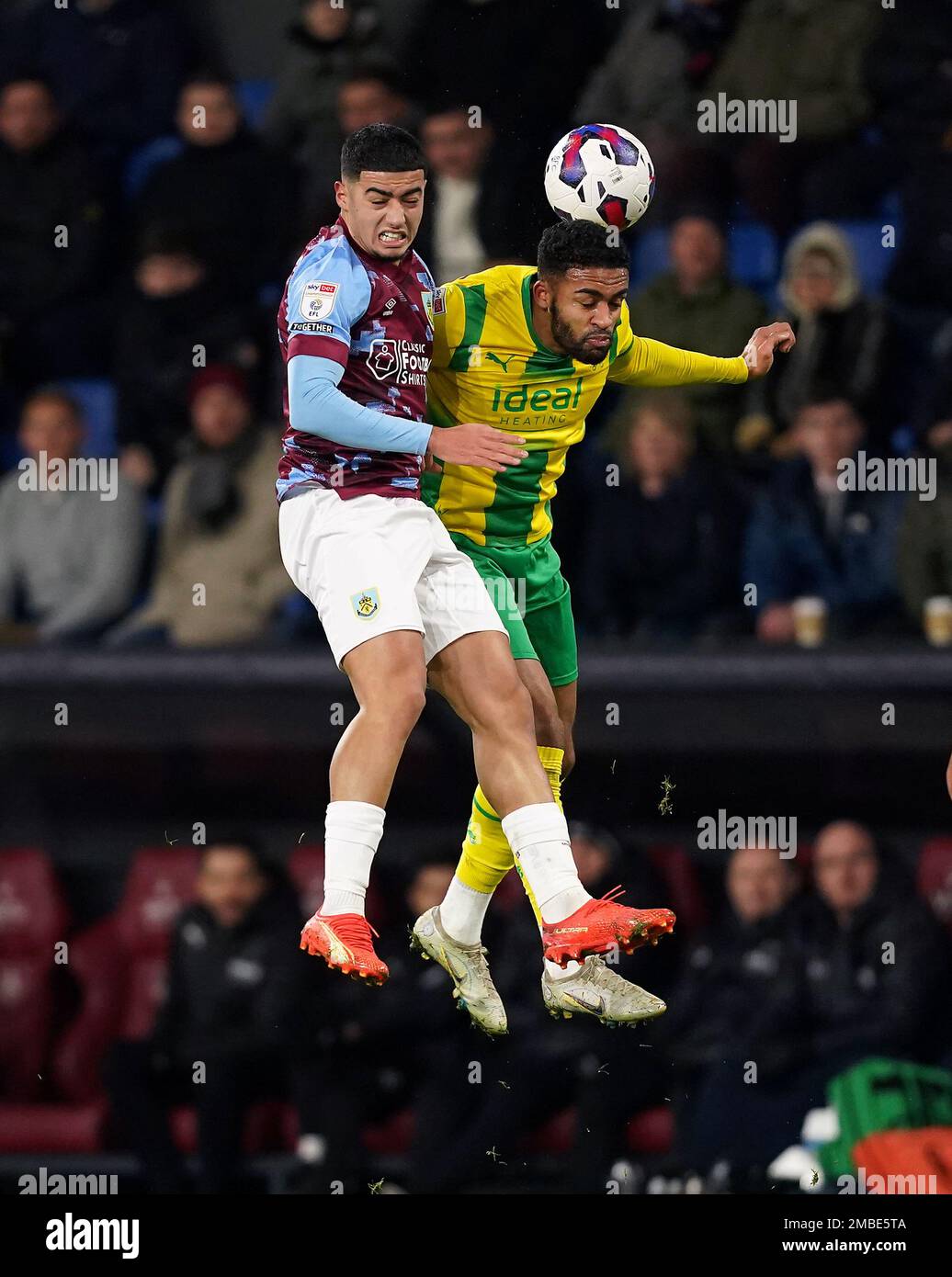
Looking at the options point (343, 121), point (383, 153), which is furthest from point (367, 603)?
point (343, 121)

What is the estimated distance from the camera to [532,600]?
604cm

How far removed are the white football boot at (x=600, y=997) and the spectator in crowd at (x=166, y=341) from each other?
3126 millimetres

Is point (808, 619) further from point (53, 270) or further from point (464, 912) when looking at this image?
point (53, 270)

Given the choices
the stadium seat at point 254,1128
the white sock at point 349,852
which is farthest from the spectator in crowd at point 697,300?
the stadium seat at point 254,1128

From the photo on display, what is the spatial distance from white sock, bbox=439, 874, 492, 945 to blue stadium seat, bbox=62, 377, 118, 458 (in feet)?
9.52

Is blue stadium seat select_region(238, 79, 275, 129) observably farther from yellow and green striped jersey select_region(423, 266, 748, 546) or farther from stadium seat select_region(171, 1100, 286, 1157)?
stadium seat select_region(171, 1100, 286, 1157)

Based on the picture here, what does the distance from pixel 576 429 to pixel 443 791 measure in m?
2.42

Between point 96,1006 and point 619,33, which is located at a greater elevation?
point 619,33

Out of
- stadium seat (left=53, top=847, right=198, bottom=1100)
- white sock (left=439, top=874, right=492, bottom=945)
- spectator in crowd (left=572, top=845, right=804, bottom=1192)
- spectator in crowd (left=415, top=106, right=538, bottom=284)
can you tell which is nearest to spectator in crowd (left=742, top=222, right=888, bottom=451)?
spectator in crowd (left=415, top=106, right=538, bottom=284)

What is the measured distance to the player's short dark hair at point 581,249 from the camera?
18.4ft

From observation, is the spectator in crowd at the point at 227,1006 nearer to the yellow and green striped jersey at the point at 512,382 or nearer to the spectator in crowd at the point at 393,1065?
the spectator in crowd at the point at 393,1065

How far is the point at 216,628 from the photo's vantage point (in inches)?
321
